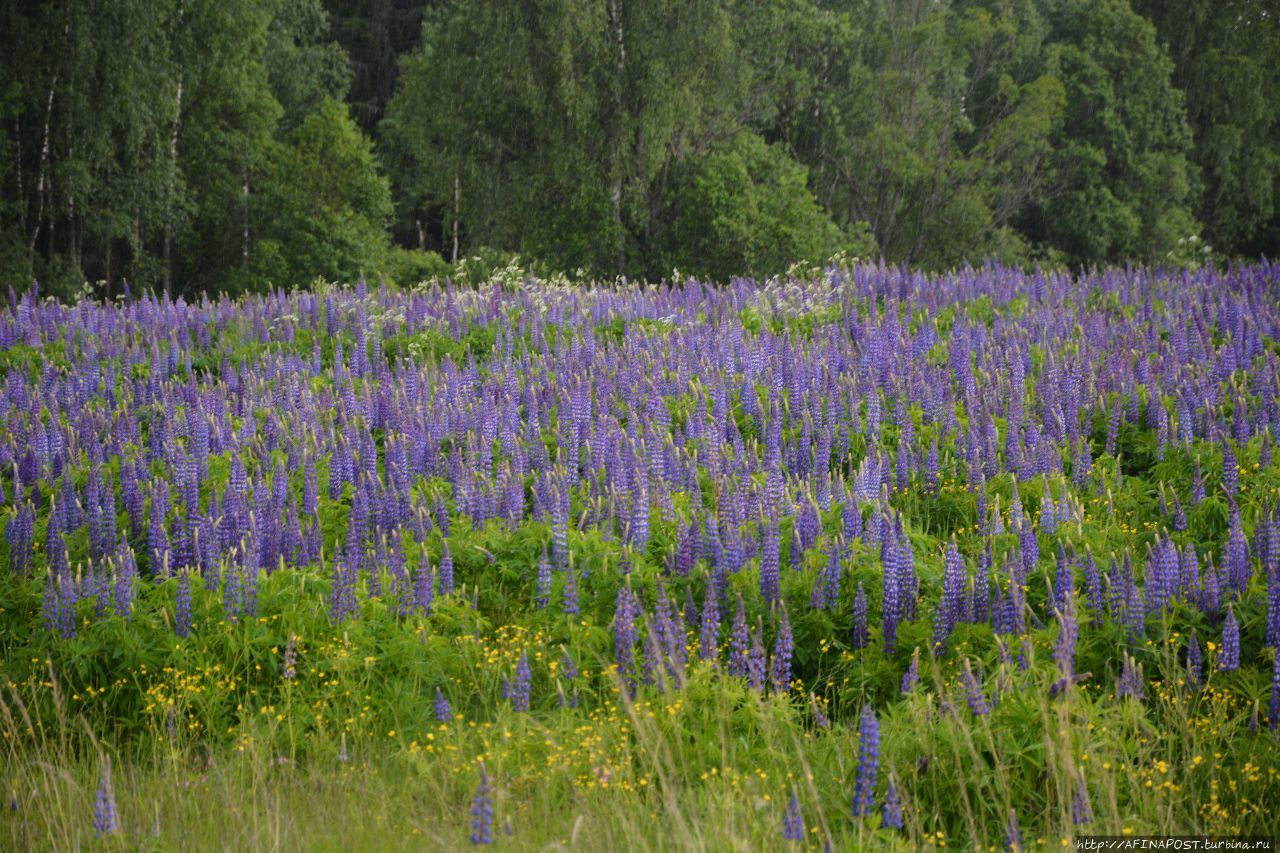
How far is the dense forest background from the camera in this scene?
28688 mm

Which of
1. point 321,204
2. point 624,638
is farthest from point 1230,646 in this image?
point 321,204

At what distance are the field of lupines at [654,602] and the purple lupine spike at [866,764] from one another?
15 mm

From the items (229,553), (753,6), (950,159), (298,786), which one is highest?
(753,6)

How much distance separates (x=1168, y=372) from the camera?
1009 cm

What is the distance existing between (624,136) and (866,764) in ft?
82.6

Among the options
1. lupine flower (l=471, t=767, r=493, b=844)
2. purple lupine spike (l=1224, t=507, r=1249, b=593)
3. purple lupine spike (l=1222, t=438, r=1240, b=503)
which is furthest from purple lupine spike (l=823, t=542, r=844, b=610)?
lupine flower (l=471, t=767, r=493, b=844)

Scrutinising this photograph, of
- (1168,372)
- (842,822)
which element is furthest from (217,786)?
(1168,372)

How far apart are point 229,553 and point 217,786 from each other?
6.89 ft

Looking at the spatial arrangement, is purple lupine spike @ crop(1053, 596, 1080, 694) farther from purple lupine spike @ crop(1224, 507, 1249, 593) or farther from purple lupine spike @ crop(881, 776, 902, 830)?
purple lupine spike @ crop(1224, 507, 1249, 593)

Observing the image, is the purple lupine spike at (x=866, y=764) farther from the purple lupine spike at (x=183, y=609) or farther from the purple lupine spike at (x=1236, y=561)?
the purple lupine spike at (x=183, y=609)

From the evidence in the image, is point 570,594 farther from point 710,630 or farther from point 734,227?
point 734,227

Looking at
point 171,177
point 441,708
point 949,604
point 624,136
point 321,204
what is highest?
point 624,136

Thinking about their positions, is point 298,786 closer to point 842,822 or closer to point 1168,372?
point 842,822

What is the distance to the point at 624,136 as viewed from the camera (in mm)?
28422
